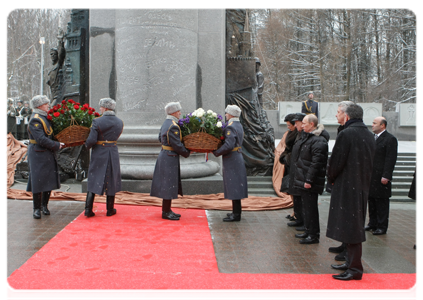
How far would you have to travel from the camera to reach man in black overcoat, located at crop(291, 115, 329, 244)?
528 centimetres

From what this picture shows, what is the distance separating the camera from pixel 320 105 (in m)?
22.9

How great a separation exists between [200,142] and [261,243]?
189cm

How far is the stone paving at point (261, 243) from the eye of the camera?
4.53m

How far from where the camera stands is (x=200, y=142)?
21.2ft

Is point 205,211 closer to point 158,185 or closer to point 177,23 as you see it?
point 158,185

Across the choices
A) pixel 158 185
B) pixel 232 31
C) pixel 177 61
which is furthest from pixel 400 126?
pixel 158 185

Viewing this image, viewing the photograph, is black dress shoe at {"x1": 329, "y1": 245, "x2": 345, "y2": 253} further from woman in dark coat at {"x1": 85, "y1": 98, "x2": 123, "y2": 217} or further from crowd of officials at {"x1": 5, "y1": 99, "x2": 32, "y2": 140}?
crowd of officials at {"x1": 5, "y1": 99, "x2": 32, "y2": 140}

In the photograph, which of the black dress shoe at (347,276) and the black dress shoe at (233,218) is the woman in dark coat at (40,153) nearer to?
the black dress shoe at (233,218)

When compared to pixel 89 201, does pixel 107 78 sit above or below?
above

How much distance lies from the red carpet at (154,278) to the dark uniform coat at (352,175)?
522 millimetres

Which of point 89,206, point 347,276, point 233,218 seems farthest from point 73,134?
point 347,276

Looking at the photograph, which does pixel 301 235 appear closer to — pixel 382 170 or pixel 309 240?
pixel 309 240

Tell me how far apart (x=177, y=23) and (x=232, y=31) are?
3578 mm

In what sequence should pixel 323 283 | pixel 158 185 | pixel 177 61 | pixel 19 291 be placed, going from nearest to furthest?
pixel 19 291 → pixel 323 283 → pixel 158 185 → pixel 177 61
